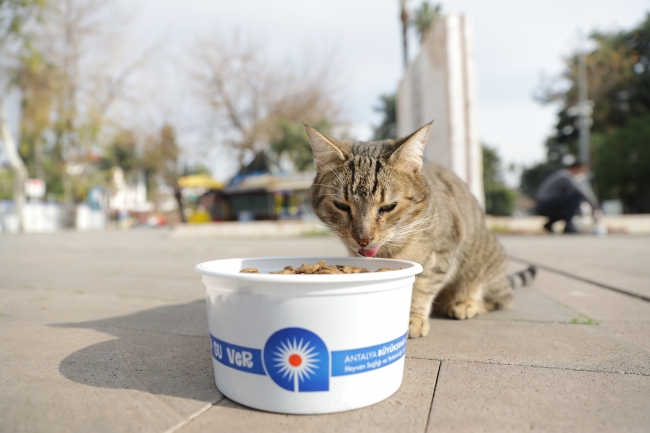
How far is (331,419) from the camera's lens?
3.60 feet

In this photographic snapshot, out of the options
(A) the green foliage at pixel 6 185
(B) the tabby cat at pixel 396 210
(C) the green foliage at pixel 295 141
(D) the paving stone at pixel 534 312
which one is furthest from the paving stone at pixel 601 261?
(A) the green foliage at pixel 6 185

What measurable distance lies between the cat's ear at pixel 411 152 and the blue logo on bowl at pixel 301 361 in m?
1.12

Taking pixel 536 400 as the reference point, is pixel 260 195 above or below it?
above

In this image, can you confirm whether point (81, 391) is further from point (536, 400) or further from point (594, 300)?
point (594, 300)

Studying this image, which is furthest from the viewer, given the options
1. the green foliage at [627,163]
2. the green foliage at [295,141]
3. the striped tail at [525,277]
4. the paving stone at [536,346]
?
the green foliage at [295,141]

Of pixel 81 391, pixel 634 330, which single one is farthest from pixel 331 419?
pixel 634 330

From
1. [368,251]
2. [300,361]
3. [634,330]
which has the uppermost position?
[368,251]

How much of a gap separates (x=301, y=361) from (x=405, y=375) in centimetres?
50

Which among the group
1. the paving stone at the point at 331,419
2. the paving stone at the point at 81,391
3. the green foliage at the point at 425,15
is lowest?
the paving stone at the point at 331,419

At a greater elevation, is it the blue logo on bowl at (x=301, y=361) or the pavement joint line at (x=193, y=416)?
the blue logo on bowl at (x=301, y=361)

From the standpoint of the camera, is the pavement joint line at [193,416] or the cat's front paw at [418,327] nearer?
the pavement joint line at [193,416]

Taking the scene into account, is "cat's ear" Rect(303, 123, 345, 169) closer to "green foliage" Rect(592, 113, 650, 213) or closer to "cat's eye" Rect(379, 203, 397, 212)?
"cat's eye" Rect(379, 203, 397, 212)

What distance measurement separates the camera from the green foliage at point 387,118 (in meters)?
30.5

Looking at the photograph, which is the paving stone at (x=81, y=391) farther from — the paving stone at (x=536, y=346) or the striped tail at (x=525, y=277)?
the striped tail at (x=525, y=277)
